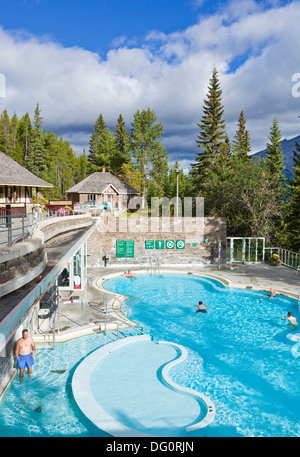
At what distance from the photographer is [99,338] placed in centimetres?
1210

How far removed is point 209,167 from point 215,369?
3704 centimetres

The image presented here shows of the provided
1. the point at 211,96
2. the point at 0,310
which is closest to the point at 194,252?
the point at 0,310

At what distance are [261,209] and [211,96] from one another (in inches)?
1088

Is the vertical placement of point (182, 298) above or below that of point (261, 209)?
below

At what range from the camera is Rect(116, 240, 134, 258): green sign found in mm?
26094

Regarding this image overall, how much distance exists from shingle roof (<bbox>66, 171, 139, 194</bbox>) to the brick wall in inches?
813

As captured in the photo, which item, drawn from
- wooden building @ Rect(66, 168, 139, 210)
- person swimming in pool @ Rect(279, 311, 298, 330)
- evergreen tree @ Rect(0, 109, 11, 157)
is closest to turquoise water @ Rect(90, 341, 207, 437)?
person swimming in pool @ Rect(279, 311, 298, 330)

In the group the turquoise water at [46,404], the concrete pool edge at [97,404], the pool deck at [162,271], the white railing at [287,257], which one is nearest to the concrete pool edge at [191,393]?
the concrete pool edge at [97,404]

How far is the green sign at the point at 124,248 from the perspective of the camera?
26.1 meters

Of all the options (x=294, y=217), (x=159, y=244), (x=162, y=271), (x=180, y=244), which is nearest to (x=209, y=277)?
(x=162, y=271)

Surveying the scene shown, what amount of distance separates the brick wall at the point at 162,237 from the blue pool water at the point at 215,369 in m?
8.65

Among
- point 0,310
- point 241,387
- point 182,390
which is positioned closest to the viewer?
point 0,310

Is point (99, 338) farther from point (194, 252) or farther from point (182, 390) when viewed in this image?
point (194, 252)

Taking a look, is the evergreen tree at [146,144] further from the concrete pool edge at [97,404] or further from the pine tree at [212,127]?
the concrete pool edge at [97,404]
